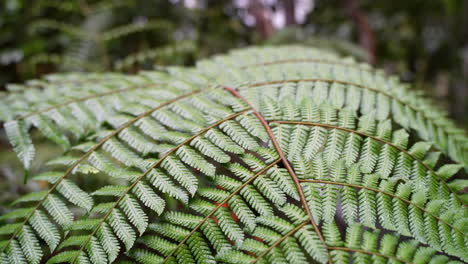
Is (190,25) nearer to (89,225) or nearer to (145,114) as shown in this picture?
(145,114)

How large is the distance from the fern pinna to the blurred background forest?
1.36 m

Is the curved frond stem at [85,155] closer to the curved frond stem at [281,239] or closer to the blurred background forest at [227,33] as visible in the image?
the curved frond stem at [281,239]

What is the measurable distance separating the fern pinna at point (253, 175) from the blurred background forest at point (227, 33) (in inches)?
53.5

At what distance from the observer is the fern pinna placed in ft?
2.38

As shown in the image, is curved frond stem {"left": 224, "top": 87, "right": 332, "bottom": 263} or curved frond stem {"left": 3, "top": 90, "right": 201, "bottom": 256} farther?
curved frond stem {"left": 3, "top": 90, "right": 201, "bottom": 256}

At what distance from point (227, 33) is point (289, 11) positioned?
910 mm

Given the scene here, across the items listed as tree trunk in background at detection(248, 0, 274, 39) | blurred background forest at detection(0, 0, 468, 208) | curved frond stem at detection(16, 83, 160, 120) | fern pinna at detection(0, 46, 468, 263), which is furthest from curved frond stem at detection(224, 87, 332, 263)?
tree trunk in background at detection(248, 0, 274, 39)

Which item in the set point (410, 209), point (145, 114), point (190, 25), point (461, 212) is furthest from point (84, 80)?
point (190, 25)

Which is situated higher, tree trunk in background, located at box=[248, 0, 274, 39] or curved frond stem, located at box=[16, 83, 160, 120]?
tree trunk in background, located at box=[248, 0, 274, 39]

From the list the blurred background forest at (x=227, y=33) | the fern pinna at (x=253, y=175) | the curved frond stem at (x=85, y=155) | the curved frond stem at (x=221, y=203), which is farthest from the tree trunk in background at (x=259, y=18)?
the curved frond stem at (x=221, y=203)

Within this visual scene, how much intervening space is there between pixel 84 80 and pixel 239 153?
107 cm

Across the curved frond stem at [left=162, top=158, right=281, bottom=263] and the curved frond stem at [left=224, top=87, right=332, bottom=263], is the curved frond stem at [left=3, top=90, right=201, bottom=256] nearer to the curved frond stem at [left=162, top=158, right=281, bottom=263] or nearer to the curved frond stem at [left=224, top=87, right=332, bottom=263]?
the curved frond stem at [left=224, top=87, right=332, bottom=263]

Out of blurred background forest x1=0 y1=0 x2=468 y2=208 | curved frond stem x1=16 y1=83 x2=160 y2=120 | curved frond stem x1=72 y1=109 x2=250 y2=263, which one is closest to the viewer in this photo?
curved frond stem x1=72 y1=109 x2=250 y2=263

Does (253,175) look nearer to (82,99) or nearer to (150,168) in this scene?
(150,168)
